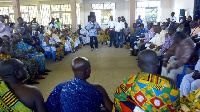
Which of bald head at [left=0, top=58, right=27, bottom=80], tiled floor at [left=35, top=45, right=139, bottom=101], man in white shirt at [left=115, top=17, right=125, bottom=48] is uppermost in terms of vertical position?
man in white shirt at [left=115, top=17, right=125, bottom=48]

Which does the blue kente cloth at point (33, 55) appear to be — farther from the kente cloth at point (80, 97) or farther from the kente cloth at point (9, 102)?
the kente cloth at point (80, 97)

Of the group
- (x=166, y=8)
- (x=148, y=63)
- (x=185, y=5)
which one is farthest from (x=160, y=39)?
(x=166, y=8)

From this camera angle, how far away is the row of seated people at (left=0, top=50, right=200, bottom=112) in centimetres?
149

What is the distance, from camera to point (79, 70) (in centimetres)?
158

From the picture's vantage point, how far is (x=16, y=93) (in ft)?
5.22

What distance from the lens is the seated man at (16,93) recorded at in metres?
1.55

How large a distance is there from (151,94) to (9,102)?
1126 mm

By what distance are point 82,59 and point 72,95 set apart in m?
0.31

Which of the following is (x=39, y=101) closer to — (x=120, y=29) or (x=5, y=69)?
(x=5, y=69)

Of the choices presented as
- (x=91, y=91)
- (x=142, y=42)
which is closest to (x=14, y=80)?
(x=91, y=91)

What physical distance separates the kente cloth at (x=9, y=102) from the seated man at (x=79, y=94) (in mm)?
273

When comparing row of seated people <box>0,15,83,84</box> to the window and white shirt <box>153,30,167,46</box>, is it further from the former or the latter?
the window

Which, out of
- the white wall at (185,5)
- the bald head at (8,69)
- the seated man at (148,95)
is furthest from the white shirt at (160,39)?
the bald head at (8,69)

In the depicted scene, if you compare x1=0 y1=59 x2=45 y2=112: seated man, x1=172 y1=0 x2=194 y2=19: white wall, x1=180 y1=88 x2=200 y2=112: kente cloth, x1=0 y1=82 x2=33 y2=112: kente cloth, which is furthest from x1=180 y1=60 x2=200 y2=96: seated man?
x1=172 y1=0 x2=194 y2=19: white wall
